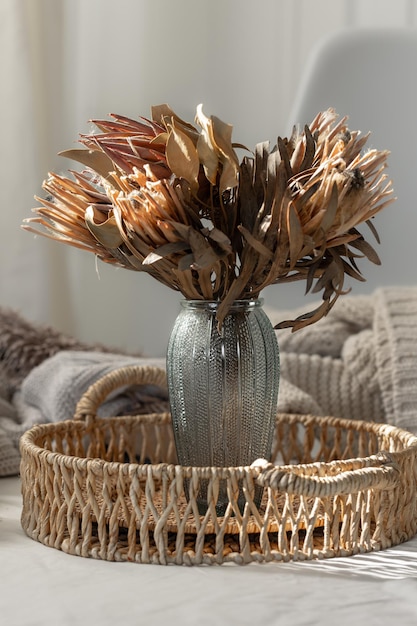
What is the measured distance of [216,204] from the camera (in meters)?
0.69

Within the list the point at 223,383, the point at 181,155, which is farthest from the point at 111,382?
the point at 181,155

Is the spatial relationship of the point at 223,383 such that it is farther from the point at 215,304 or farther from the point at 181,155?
the point at 181,155

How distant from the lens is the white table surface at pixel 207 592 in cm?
53

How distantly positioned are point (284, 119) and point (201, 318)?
1056mm

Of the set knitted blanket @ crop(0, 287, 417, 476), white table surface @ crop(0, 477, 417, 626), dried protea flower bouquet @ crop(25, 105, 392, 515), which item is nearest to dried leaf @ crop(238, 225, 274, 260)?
dried protea flower bouquet @ crop(25, 105, 392, 515)

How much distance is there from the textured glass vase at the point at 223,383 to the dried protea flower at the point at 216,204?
25 mm

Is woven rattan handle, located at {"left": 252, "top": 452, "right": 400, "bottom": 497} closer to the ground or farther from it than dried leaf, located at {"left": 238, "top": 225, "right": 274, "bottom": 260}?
closer to the ground

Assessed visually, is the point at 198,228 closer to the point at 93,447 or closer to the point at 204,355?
the point at 204,355

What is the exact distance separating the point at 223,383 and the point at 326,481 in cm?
12

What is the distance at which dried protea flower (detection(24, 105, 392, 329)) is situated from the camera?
631mm

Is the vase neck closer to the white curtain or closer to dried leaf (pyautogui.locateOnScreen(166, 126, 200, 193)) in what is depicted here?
dried leaf (pyautogui.locateOnScreen(166, 126, 200, 193))

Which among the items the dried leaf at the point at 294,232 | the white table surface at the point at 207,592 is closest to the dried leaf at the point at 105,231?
the dried leaf at the point at 294,232

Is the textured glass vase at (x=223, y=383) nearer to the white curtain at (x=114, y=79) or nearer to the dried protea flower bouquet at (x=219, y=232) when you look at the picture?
the dried protea flower bouquet at (x=219, y=232)

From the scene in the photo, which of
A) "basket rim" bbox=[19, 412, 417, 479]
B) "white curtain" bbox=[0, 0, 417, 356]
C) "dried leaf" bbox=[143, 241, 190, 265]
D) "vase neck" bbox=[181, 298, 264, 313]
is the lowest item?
"basket rim" bbox=[19, 412, 417, 479]
